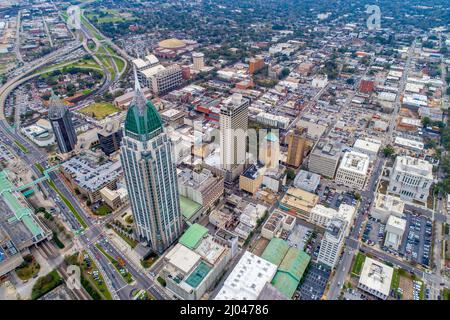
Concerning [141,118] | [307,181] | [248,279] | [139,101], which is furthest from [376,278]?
[139,101]

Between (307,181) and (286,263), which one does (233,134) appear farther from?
(286,263)

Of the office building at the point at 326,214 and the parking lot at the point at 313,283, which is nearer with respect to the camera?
the parking lot at the point at 313,283

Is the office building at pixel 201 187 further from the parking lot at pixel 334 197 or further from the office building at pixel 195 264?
the parking lot at pixel 334 197

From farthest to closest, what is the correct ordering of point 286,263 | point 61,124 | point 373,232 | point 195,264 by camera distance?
point 61,124 → point 373,232 → point 286,263 → point 195,264

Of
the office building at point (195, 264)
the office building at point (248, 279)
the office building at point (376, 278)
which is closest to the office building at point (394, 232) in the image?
the office building at point (376, 278)

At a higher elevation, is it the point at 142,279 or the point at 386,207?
the point at 386,207

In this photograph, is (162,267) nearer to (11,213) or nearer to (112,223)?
(112,223)
